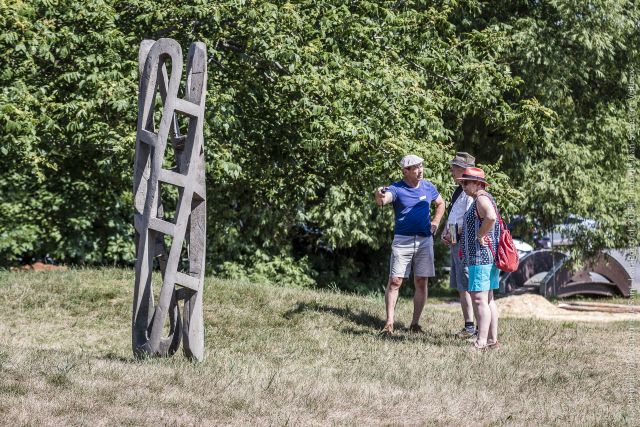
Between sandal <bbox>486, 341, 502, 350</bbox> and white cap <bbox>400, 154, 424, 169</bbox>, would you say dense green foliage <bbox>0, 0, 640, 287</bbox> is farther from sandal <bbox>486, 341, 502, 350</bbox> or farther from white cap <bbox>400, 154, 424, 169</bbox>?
sandal <bbox>486, 341, 502, 350</bbox>

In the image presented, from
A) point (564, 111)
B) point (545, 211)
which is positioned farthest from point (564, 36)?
point (545, 211)

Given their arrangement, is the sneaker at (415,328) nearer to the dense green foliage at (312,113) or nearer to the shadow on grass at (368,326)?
the shadow on grass at (368,326)

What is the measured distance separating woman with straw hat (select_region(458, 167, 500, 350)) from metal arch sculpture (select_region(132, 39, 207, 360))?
2514 millimetres

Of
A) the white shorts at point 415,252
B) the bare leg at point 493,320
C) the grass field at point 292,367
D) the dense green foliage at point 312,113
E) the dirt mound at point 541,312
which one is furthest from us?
the dirt mound at point 541,312

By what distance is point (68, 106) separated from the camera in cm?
1177

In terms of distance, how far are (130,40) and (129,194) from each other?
599 centimetres

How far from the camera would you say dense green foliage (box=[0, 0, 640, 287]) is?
1202cm

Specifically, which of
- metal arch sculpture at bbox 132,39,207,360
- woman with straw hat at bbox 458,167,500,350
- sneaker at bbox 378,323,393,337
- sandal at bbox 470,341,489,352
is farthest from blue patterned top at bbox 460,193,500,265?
metal arch sculpture at bbox 132,39,207,360

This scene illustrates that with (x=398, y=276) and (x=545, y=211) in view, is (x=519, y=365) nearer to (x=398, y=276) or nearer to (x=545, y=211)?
(x=398, y=276)

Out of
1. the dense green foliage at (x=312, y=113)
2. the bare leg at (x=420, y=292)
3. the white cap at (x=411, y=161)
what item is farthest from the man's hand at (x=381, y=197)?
the dense green foliage at (x=312, y=113)

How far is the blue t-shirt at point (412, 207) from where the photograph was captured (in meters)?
9.63

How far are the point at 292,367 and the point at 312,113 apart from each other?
4.45 metres

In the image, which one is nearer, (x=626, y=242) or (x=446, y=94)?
(x=446, y=94)

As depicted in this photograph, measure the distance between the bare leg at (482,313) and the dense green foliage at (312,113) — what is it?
11.0 ft
